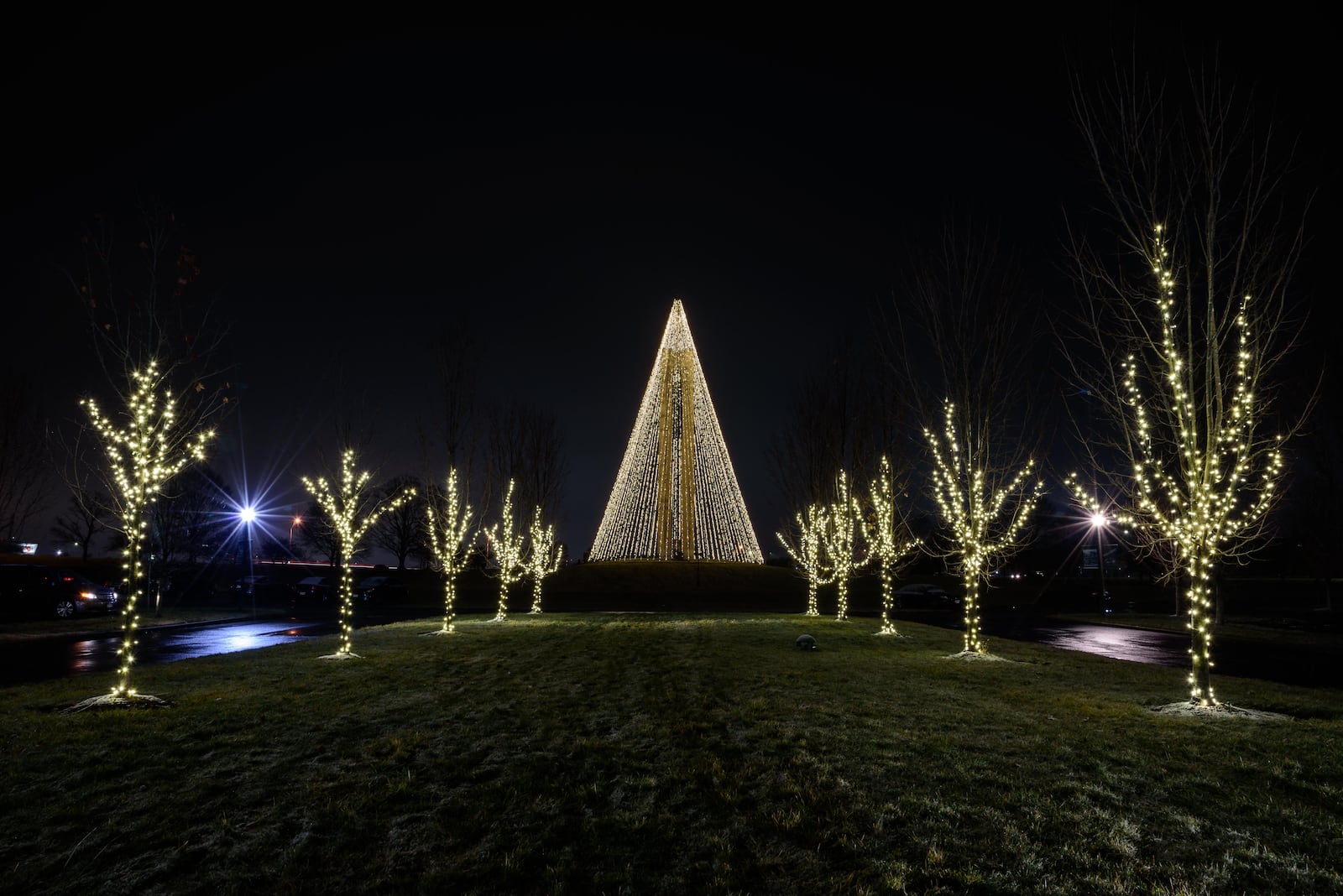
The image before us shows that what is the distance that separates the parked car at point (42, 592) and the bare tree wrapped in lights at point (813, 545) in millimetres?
24456

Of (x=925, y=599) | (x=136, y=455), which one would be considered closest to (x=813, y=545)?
(x=925, y=599)

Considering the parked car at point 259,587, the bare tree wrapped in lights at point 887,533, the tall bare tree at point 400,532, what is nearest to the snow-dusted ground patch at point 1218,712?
the bare tree wrapped in lights at point 887,533

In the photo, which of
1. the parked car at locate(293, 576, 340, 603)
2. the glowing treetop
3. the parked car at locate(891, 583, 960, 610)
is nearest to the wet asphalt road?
the parked car at locate(891, 583, 960, 610)

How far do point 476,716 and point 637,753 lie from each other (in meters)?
2.41

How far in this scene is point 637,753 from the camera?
6.32 m

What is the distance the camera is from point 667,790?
17.5 ft

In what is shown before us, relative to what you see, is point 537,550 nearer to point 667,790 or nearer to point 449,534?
point 449,534

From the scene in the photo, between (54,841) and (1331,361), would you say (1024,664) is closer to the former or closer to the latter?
(54,841)

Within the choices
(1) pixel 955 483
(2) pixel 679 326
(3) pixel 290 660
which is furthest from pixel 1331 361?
(3) pixel 290 660

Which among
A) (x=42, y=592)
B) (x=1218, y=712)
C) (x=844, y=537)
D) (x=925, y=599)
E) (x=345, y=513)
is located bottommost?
(x=925, y=599)

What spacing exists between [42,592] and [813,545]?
2497cm

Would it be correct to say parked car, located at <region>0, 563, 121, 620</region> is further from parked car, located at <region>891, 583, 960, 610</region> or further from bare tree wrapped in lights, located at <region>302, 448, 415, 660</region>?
parked car, located at <region>891, 583, 960, 610</region>

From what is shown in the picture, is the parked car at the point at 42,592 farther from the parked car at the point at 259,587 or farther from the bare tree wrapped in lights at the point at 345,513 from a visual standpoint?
the bare tree wrapped in lights at the point at 345,513

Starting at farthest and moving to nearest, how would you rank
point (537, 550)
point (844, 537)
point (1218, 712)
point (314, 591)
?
1. point (314, 591)
2. point (537, 550)
3. point (844, 537)
4. point (1218, 712)
